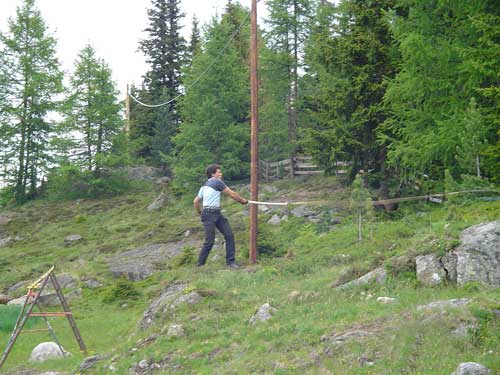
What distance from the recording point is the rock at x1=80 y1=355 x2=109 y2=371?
10.8m

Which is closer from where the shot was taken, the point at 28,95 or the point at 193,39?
the point at 28,95

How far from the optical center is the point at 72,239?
3048cm

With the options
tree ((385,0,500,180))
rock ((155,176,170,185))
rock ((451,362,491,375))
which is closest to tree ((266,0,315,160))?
rock ((155,176,170,185))

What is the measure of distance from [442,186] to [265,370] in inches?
403

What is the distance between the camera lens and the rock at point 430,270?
9.84 m

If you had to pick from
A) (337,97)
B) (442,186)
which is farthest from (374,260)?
(337,97)

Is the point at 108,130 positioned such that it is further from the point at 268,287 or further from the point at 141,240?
the point at 268,287

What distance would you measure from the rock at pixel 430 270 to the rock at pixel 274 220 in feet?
43.3

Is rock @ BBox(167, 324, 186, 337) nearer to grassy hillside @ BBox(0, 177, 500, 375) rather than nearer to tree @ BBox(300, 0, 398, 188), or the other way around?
grassy hillside @ BBox(0, 177, 500, 375)

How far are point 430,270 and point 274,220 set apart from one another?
14.0 m

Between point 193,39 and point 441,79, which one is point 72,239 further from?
point 193,39

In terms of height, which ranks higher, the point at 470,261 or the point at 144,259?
the point at 470,261

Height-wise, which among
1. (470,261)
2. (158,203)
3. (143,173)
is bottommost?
(158,203)

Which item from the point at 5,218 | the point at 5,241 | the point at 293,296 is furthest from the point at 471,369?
the point at 5,218
